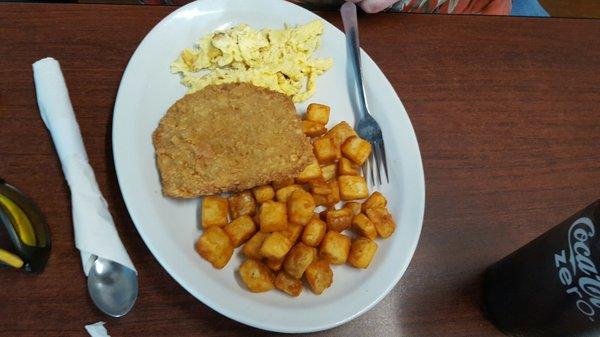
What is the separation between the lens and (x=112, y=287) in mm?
923

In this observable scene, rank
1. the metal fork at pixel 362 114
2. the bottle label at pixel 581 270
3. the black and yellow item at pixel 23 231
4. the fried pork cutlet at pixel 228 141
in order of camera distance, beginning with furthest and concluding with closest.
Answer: the metal fork at pixel 362 114
the fried pork cutlet at pixel 228 141
the black and yellow item at pixel 23 231
the bottle label at pixel 581 270

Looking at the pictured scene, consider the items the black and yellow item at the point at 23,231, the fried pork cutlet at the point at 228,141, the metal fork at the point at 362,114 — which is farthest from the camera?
the metal fork at the point at 362,114

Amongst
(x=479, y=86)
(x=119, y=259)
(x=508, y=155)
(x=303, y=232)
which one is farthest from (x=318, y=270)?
(x=479, y=86)

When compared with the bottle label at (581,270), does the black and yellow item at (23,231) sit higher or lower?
higher

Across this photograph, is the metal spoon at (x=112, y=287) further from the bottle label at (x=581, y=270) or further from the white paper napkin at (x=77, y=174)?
the bottle label at (x=581, y=270)

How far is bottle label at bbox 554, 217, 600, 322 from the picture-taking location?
752 mm

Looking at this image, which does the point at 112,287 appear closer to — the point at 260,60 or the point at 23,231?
the point at 23,231

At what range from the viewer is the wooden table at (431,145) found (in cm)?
95

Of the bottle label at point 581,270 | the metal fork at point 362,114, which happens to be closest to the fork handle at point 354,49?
the metal fork at point 362,114

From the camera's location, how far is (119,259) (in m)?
0.92

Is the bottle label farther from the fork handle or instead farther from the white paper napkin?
the white paper napkin

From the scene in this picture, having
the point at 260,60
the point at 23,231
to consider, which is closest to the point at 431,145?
the point at 260,60

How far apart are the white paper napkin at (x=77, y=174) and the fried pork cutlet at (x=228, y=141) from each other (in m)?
0.14

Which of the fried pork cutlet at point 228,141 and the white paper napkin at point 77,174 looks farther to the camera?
the fried pork cutlet at point 228,141
